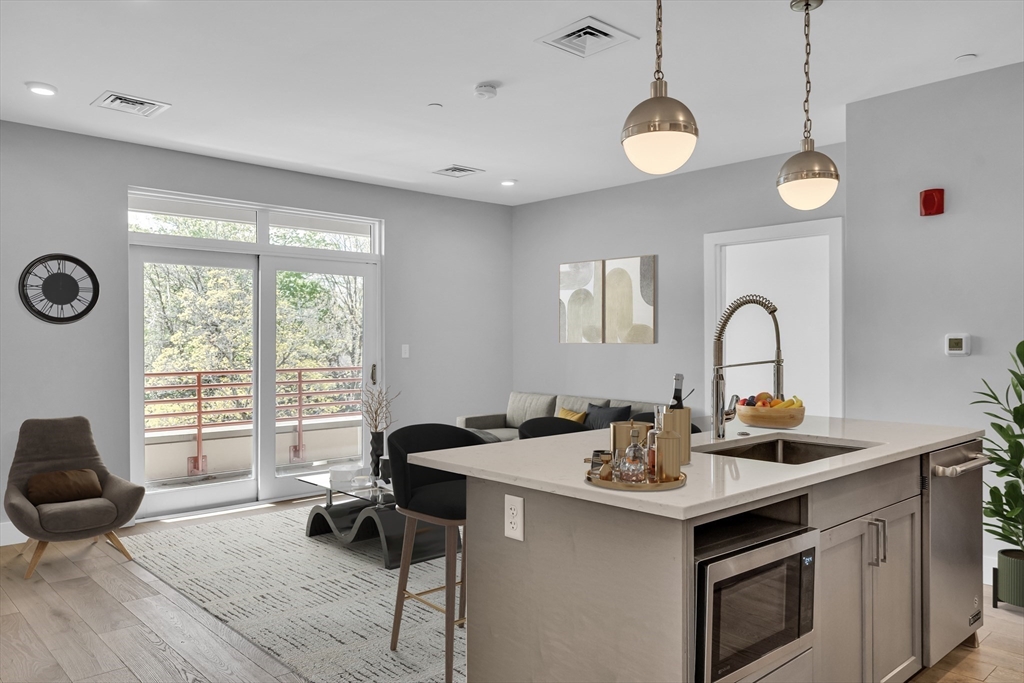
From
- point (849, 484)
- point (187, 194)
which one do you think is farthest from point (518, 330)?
point (849, 484)

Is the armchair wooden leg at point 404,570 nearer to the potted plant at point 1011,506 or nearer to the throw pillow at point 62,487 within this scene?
the throw pillow at point 62,487

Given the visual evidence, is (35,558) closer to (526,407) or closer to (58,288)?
(58,288)

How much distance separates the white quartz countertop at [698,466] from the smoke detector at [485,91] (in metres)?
2.09

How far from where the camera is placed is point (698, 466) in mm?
2135

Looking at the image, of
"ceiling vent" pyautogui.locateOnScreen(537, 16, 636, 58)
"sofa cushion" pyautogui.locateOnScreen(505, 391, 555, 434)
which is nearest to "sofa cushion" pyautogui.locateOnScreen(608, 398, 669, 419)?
"sofa cushion" pyautogui.locateOnScreen(505, 391, 555, 434)

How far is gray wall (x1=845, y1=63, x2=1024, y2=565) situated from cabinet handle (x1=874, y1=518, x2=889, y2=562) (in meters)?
1.87

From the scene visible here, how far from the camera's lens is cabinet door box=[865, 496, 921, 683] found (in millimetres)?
2359

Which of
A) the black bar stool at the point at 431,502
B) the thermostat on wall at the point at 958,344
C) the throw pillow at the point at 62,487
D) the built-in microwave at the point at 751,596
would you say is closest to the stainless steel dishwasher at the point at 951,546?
the built-in microwave at the point at 751,596

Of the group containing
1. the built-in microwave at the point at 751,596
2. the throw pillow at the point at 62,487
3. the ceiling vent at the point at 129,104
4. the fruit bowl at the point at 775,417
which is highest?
the ceiling vent at the point at 129,104

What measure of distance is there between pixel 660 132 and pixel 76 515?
3.81m

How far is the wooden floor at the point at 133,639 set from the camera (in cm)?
280

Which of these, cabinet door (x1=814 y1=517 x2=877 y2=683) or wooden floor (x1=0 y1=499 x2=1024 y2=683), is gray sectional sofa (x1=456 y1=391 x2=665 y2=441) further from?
cabinet door (x1=814 y1=517 x2=877 y2=683)

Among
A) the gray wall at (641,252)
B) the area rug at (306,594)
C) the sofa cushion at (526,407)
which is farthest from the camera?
A: the sofa cushion at (526,407)

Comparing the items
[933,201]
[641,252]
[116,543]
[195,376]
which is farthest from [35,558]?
[933,201]
